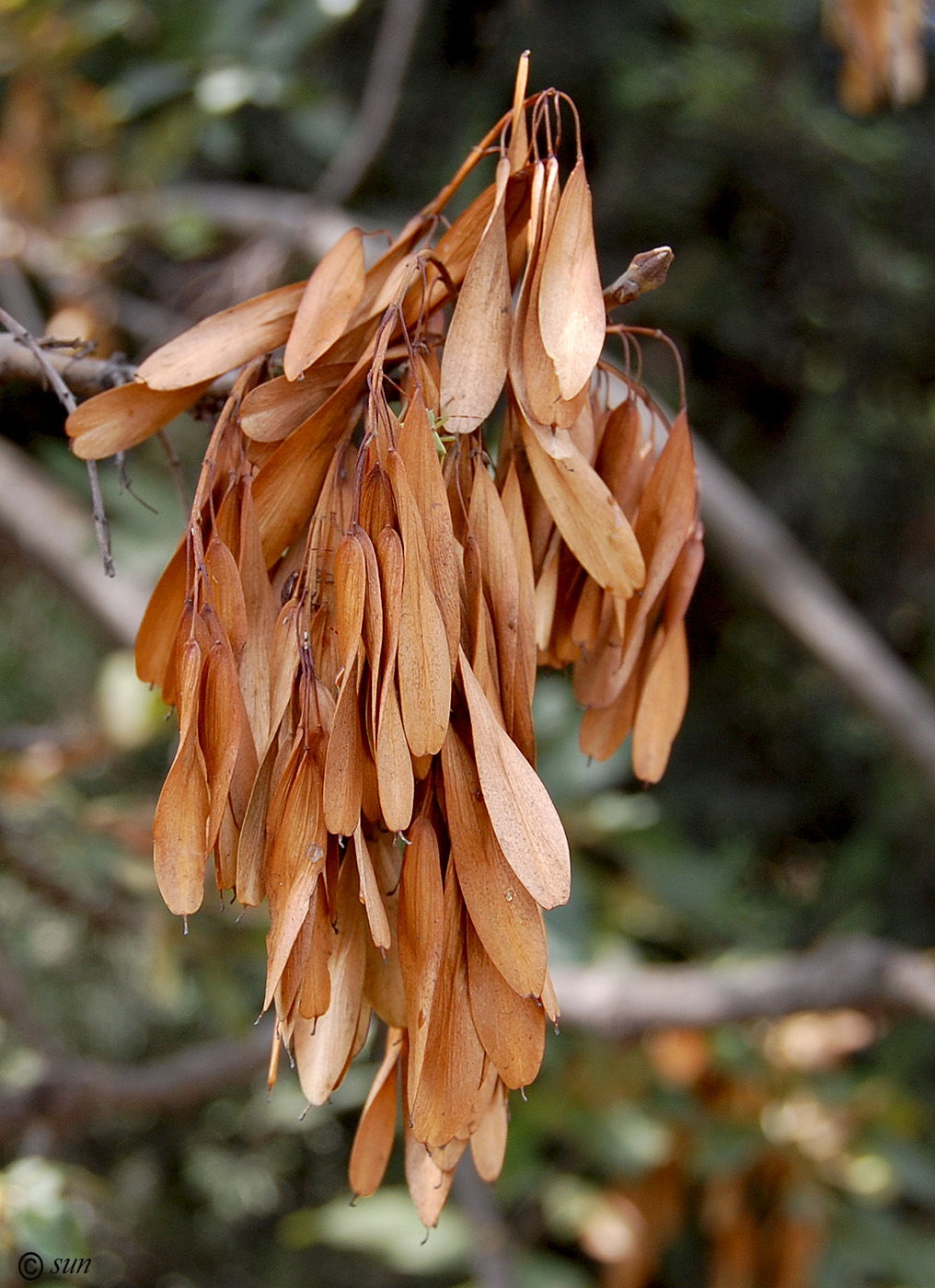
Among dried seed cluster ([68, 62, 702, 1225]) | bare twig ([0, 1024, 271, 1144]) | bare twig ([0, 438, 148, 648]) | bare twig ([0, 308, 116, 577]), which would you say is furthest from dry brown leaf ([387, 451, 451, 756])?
bare twig ([0, 438, 148, 648])

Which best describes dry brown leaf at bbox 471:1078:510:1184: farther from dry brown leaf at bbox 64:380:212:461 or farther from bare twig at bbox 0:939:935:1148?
bare twig at bbox 0:939:935:1148

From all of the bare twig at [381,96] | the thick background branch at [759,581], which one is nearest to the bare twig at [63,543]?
the thick background branch at [759,581]

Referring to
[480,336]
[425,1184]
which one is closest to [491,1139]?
[425,1184]

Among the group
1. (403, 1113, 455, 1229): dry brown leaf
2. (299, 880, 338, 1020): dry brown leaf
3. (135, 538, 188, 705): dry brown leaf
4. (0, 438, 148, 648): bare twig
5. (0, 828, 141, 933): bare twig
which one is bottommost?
(0, 828, 141, 933): bare twig

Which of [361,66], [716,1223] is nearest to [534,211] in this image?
[716,1223]

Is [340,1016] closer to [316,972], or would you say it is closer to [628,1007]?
[316,972]

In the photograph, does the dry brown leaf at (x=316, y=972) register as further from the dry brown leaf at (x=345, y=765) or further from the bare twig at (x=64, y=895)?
the bare twig at (x=64, y=895)
